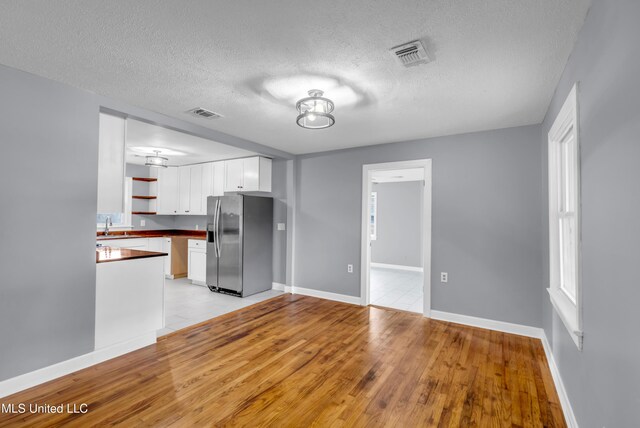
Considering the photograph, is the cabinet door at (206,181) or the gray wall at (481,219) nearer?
the gray wall at (481,219)

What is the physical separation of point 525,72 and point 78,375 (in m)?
4.17

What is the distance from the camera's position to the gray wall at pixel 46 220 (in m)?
2.15

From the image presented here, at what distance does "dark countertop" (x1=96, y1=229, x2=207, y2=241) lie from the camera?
5.51 metres

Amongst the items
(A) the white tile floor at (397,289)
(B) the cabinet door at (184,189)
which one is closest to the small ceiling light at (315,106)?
(A) the white tile floor at (397,289)

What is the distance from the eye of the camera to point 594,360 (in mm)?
1466

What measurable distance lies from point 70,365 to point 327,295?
3.16 metres

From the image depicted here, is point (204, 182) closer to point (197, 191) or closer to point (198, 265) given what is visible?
point (197, 191)

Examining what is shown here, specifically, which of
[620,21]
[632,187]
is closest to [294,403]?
[632,187]

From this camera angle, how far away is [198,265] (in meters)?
5.50

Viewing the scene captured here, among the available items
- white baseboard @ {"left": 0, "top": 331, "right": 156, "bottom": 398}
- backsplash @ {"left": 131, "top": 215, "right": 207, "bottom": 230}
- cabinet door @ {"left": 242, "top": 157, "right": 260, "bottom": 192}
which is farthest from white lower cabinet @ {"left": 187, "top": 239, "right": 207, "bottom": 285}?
white baseboard @ {"left": 0, "top": 331, "right": 156, "bottom": 398}

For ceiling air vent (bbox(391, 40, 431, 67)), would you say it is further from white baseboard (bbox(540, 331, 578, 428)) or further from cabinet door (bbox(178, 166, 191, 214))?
cabinet door (bbox(178, 166, 191, 214))

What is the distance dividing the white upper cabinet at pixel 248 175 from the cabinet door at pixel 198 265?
1297 millimetres

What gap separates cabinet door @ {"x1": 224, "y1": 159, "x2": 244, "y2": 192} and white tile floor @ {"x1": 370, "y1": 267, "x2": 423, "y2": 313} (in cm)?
→ 303

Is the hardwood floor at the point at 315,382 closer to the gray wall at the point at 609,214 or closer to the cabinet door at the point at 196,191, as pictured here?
the gray wall at the point at 609,214
